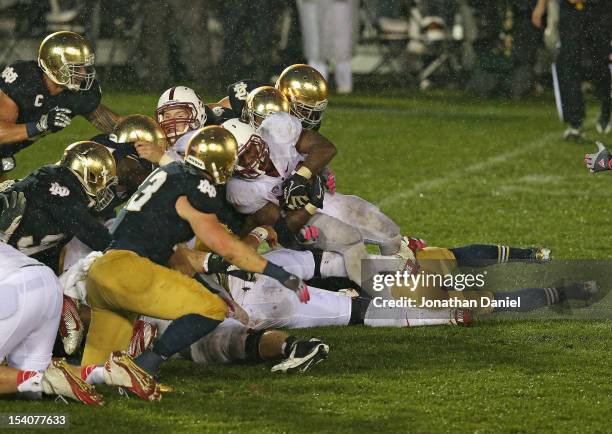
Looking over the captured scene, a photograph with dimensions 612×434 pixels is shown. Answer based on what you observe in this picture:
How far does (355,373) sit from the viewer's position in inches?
234

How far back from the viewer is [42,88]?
7.46m

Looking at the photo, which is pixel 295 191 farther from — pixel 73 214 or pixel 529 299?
pixel 529 299

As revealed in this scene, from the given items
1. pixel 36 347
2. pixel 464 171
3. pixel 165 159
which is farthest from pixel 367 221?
pixel 464 171

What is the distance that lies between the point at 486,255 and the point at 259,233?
5.19ft

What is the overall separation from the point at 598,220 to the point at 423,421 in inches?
192

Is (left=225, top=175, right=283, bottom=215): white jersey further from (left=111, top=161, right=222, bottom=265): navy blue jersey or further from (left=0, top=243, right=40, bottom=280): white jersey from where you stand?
(left=0, top=243, right=40, bottom=280): white jersey

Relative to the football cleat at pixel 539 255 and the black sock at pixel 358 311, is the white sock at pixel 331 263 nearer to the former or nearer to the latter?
the black sock at pixel 358 311

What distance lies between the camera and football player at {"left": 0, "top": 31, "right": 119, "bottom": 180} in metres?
7.25

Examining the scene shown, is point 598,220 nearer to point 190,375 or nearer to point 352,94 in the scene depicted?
point 190,375

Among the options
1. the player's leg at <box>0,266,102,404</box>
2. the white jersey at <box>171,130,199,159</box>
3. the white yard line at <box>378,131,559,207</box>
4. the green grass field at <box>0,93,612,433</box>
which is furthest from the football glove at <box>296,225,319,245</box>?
the white yard line at <box>378,131,559,207</box>

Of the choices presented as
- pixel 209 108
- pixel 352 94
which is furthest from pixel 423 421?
pixel 352 94

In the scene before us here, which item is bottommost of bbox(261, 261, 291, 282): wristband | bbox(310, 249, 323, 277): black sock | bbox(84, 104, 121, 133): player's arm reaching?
bbox(310, 249, 323, 277): black sock

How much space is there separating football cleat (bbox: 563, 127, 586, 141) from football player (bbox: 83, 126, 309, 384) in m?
8.30

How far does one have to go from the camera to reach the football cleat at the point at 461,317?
22.4ft
